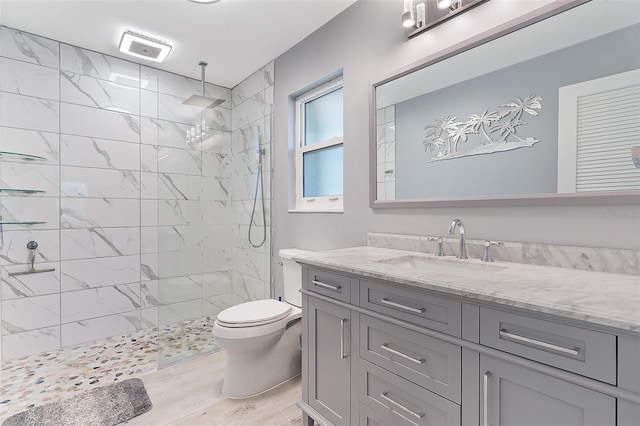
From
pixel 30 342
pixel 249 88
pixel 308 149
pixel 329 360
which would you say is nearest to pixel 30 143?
pixel 30 342

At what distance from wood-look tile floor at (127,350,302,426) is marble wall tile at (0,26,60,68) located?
258 centimetres

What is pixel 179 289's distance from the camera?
2.49 metres

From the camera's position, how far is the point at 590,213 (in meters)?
1.14

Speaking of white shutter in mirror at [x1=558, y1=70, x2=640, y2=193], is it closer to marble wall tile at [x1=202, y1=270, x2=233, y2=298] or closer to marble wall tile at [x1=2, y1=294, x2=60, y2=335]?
marble wall tile at [x1=202, y1=270, x2=233, y2=298]

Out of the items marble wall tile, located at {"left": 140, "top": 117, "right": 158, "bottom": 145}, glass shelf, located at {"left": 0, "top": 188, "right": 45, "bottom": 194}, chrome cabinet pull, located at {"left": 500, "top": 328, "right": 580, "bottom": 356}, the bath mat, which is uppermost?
marble wall tile, located at {"left": 140, "top": 117, "right": 158, "bottom": 145}

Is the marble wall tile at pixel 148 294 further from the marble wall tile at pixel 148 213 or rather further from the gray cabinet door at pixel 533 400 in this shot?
the gray cabinet door at pixel 533 400

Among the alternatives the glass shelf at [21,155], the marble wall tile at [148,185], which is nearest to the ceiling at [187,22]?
the glass shelf at [21,155]

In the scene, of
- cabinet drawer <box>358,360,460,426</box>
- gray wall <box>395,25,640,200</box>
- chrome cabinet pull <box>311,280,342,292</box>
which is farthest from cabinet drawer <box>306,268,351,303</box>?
gray wall <box>395,25,640,200</box>

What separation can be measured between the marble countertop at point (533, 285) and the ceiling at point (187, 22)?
5.80 feet

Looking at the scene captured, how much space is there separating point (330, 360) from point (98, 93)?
2.94m

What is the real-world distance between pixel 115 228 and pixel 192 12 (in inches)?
75.4

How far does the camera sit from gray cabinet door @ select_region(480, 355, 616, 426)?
719 mm

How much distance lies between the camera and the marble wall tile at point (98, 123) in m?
2.59

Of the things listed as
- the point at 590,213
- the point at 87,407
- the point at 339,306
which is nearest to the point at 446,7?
the point at 590,213
